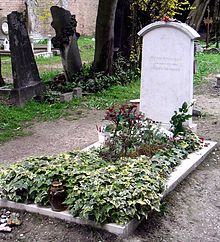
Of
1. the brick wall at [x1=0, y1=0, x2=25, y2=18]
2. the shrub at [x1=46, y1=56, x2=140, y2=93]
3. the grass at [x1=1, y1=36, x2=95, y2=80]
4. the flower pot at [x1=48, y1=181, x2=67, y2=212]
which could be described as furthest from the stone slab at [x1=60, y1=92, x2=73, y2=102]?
the brick wall at [x1=0, y1=0, x2=25, y2=18]

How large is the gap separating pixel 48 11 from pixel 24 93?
14.4m

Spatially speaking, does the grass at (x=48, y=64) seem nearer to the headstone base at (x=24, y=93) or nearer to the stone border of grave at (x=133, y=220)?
the headstone base at (x=24, y=93)

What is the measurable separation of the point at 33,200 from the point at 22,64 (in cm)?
569

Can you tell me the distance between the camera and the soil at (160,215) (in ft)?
13.0

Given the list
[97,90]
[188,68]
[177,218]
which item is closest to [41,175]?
[177,218]

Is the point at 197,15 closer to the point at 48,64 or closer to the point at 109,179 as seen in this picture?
the point at 48,64

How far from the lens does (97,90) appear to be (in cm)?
1124

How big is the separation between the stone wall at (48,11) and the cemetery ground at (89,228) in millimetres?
13101

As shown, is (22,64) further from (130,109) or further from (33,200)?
(33,200)

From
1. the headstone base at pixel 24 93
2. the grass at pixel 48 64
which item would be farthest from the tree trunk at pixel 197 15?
the headstone base at pixel 24 93

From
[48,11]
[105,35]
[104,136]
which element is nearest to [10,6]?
[48,11]

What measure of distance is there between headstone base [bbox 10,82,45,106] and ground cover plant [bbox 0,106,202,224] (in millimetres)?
4317

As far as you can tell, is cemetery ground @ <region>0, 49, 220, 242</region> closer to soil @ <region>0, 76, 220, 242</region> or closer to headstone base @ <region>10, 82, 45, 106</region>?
soil @ <region>0, 76, 220, 242</region>

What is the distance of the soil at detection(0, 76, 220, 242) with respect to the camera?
3.95 metres
